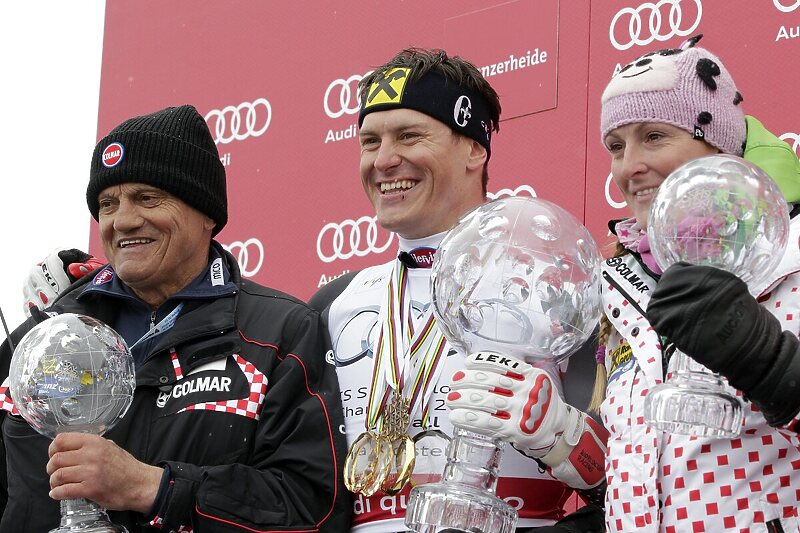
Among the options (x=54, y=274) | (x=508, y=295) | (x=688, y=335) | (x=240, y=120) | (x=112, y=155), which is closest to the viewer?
(x=688, y=335)

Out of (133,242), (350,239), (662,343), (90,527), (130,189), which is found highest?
(350,239)

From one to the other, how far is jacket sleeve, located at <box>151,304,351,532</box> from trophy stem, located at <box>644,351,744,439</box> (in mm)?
886

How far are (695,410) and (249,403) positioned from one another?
1045mm

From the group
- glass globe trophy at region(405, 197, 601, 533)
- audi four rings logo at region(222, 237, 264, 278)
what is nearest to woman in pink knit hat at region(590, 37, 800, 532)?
glass globe trophy at region(405, 197, 601, 533)

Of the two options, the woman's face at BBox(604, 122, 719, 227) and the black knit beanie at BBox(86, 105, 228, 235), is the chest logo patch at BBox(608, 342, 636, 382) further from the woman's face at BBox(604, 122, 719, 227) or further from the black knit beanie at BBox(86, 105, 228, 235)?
the black knit beanie at BBox(86, 105, 228, 235)

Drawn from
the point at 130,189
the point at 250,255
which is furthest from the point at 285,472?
the point at 250,255

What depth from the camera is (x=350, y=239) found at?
12.6 ft

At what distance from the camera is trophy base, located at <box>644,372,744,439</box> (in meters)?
1.61

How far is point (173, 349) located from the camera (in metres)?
2.46

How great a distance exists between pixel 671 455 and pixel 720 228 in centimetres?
47

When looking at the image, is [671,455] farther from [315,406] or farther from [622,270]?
[315,406]

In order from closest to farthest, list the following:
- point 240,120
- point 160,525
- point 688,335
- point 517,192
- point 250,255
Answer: point 688,335 < point 160,525 < point 517,192 < point 250,255 < point 240,120

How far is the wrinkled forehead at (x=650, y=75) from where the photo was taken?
83.0 inches

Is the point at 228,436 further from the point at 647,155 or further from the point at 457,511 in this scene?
the point at 647,155
